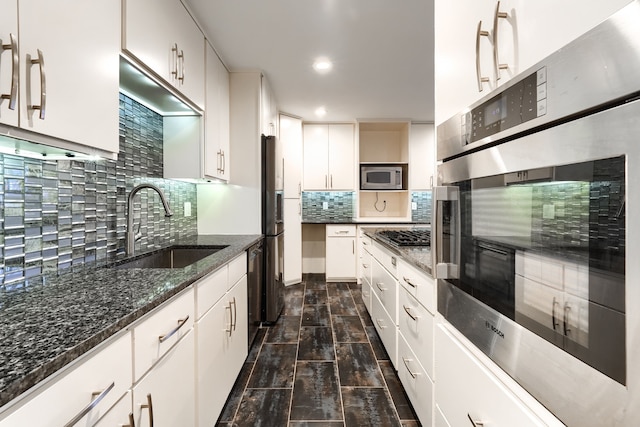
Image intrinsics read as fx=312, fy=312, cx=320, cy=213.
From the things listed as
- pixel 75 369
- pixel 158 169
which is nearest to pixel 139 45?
pixel 158 169

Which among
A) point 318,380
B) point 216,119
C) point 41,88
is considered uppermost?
point 216,119

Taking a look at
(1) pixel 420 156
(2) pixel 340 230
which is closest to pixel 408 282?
(2) pixel 340 230

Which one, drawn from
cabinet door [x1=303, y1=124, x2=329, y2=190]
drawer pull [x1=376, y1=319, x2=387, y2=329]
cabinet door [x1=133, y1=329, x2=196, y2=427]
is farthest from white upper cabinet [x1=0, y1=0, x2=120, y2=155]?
cabinet door [x1=303, y1=124, x2=329, y2=190]

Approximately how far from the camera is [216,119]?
2529 millimetres

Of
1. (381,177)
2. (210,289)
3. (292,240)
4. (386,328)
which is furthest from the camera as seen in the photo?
(381,177)

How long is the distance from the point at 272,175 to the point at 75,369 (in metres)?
2.46

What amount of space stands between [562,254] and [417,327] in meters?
1.08

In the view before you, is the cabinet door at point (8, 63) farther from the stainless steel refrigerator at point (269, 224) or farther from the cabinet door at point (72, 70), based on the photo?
the stainless steel refrigerator at point (269, 224)

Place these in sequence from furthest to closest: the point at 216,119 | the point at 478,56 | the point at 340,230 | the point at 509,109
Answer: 1. the point at 340,230
2. the point at 216,119
3. the point at 478,56
4. the point at 509,109

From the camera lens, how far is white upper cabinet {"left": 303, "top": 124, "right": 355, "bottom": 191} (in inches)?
193

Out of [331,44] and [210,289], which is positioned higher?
[331,44]

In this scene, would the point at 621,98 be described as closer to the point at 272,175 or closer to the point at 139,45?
the point at 139,45

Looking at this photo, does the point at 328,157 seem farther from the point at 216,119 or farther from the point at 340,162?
the point at 216,119

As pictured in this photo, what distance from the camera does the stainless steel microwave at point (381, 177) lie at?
482 cm
